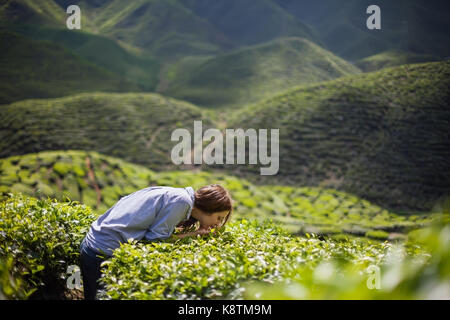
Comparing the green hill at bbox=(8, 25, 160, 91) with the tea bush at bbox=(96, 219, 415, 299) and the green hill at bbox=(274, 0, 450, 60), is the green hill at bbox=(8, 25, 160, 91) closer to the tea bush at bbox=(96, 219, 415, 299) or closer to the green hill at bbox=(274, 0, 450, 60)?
the green hill at bbox=(274, 0, 450, 60)

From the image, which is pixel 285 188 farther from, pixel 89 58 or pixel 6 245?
pixel 89 58

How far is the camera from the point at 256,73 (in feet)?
100

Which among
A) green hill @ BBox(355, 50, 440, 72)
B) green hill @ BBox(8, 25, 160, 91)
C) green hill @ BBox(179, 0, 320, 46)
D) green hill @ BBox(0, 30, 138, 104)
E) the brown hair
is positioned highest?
green hill @ BBox(179, 0, 320, 46)

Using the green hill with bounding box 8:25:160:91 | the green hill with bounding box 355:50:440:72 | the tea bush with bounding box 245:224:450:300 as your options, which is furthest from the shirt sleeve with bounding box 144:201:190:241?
the green hill with bounding box 8:25:160:91

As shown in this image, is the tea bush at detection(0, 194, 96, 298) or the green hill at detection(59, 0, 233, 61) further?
the green hill at detection(59, 0, 233, 61)

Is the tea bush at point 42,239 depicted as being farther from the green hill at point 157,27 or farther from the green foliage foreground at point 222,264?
the green hill at point 157,27

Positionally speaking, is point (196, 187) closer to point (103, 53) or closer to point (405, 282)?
point (405, 282)

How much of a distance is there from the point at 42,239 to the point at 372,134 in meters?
16.2

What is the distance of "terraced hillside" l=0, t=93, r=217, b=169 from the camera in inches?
609

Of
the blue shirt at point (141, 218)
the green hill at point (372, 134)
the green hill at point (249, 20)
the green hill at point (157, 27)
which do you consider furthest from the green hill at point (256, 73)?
the blue shirt at point (141, 218)

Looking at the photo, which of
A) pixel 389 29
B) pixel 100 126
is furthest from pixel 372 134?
pixel 389 29

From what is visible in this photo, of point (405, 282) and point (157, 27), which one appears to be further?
point (157, 27)

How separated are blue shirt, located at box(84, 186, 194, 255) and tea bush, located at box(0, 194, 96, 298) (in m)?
0.37

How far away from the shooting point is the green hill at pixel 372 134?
520 inches
